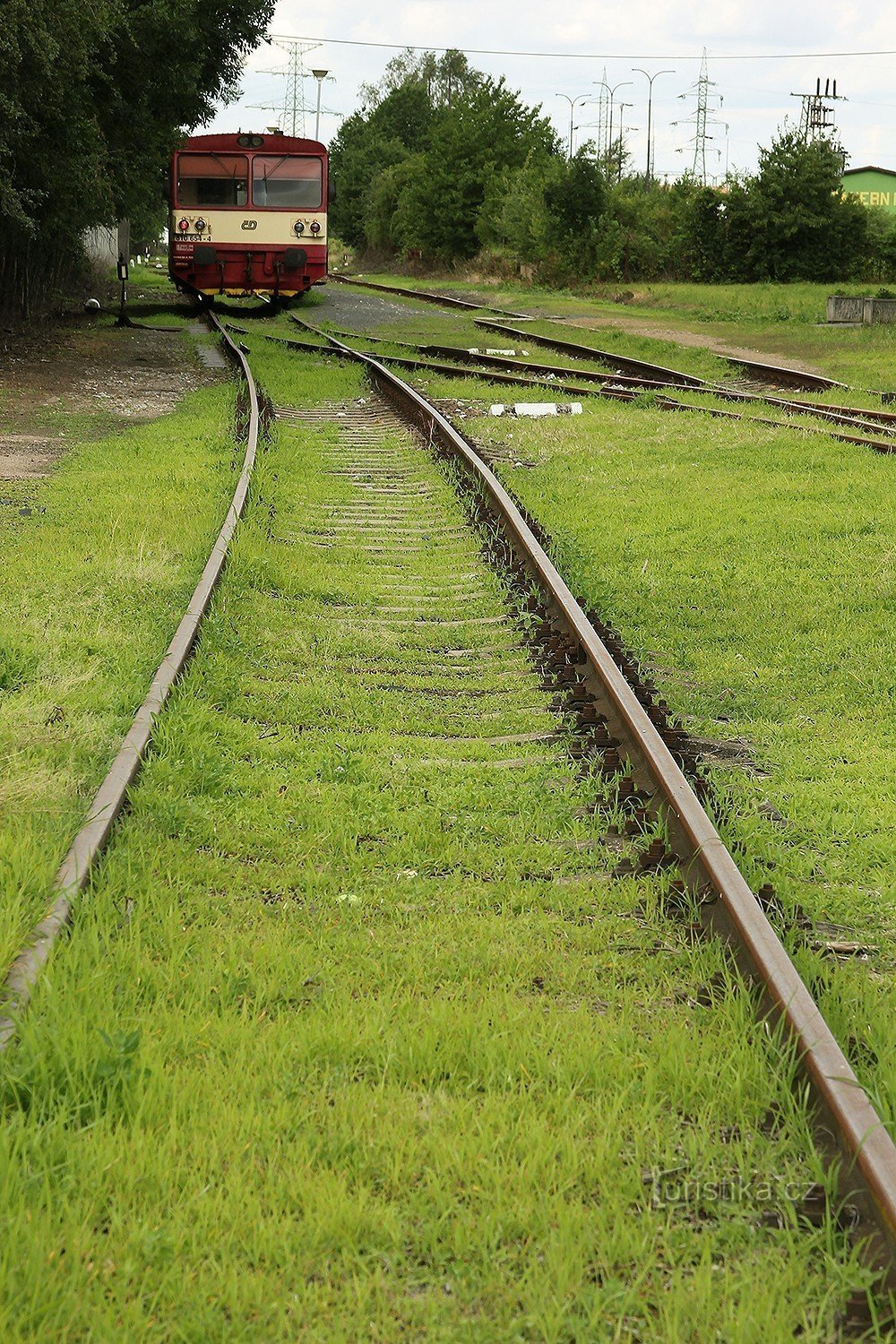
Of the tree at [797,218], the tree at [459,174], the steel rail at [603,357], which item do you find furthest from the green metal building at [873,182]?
the steel rail at [603,357]

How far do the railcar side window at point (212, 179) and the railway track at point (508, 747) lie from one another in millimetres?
18655

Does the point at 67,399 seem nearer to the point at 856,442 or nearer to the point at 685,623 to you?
the point at 856,442

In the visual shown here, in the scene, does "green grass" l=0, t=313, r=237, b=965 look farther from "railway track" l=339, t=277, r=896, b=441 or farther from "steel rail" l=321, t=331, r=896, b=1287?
"railway track" l=339, t=277, r=896, b=441

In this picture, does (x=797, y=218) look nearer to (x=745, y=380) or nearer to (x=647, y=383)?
(x=745, y=380)

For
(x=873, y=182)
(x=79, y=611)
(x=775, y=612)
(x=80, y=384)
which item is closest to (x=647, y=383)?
(x=80, y=384)

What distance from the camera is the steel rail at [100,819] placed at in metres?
3.06

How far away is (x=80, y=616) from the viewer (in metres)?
6.42

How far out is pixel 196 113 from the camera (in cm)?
2769

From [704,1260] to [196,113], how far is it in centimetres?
2860

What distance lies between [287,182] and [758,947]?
82.0 ft

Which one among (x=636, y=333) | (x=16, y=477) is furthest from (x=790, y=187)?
(x=16, y=477)

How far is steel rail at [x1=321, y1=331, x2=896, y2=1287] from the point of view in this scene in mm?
2453

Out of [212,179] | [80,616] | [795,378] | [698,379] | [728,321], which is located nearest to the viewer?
[80,616]

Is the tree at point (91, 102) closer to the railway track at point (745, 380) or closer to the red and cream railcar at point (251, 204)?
the red and cream railcar at point (251, 204)
